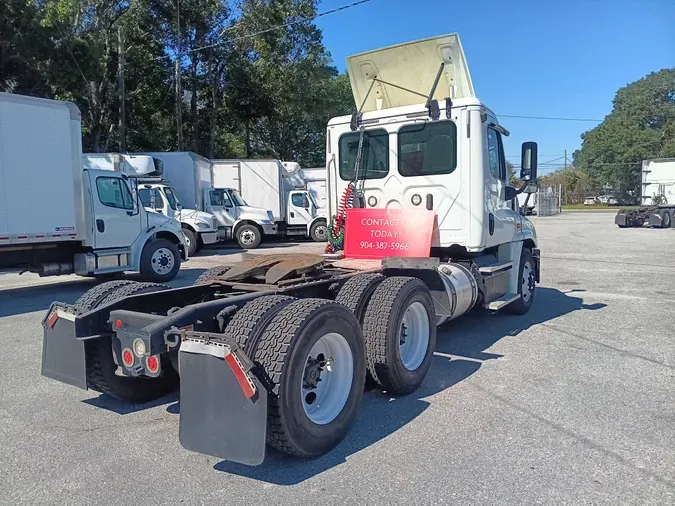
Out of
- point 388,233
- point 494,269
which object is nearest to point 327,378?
point 388,233

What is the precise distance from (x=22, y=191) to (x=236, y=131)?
26761mm

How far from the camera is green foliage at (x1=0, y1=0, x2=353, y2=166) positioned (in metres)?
25.8

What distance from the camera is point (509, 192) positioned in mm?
7598

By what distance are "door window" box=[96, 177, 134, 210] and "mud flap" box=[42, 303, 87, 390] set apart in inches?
305

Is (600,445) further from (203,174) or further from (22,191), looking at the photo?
(203,174)

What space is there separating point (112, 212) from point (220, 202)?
10.2m

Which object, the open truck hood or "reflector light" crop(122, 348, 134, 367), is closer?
"reflector light" crop(122, 348, 134, 367)

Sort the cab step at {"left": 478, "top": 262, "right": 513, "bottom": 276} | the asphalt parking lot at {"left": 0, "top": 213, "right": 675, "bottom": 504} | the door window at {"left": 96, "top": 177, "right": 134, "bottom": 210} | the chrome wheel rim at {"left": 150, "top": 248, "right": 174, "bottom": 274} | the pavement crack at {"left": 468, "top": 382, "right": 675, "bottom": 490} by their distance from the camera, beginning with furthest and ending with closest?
the chrome wheel rim at {"left": 150, "top": 248, "right": 174, "bottom": 274} → the door window at {"left": 96, "top": 177, "right": 134, "bottom": 210} → the cab step at {"left": 478, "top": 262, "right": 513, "bottom": 276} → the pavement crack at {"left": 468, "top": 382, "right": 675, "bottom": 490} → the asphalt parking lot at {"left": 0, "top": 213, "right": 675, "bottom": 504}

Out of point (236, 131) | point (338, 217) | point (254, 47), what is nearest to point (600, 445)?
point (338, 217)

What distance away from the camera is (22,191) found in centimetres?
997

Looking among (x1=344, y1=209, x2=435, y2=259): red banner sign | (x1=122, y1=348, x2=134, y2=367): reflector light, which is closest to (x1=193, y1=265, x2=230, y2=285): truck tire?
(x1=122, y1=348, x2=134, y2=367): reflector light

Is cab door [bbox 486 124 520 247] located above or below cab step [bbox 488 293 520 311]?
above

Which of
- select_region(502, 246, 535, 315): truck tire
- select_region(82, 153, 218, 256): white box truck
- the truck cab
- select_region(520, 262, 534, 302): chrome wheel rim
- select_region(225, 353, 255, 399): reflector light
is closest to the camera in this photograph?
select_region(225, 353, 255, 399): reflector light

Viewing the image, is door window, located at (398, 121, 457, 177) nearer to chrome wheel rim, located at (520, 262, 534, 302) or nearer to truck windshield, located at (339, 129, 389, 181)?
truck windshield, located at (339, 129, 389, 181)
